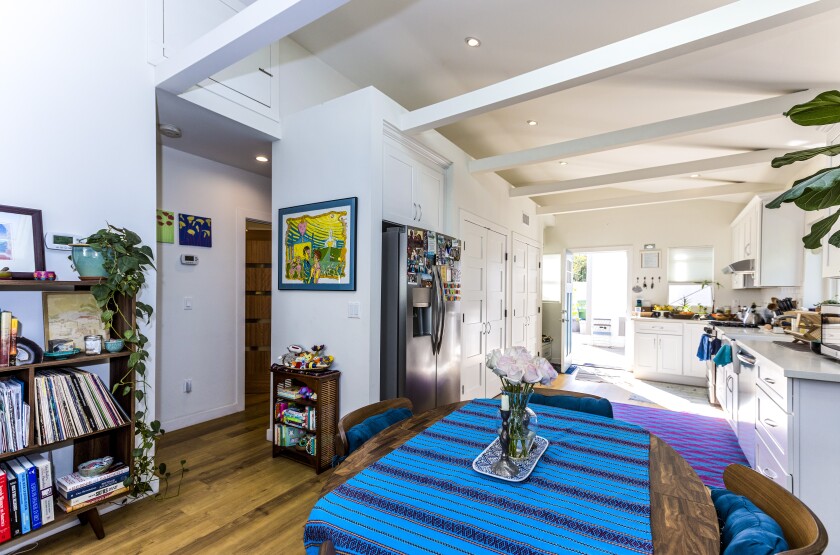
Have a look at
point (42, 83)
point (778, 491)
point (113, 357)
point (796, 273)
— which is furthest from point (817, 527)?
point (796, 273)

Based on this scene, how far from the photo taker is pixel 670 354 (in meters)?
5.80

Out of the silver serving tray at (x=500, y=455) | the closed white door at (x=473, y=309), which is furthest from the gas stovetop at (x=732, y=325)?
the silver serving tray at (x=500, y=455)

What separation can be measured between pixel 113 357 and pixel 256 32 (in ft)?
6.28

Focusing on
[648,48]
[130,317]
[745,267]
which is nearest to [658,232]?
[745,267]

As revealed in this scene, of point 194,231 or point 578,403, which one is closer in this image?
point 578,403

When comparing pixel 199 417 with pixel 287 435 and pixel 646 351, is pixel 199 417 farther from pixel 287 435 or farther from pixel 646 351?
pixel 646 351

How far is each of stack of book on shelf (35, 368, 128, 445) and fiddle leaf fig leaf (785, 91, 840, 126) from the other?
3234mm

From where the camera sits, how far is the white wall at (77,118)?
199 cm

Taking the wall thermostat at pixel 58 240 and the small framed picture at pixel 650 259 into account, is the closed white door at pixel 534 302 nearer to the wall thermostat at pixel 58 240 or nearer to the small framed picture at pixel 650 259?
the small framed picture at pixel 650 259

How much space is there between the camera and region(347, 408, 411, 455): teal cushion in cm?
153

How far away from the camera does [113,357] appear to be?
2.19 m

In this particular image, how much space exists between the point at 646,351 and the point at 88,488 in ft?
21.4

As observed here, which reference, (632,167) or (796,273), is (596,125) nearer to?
(632,167)

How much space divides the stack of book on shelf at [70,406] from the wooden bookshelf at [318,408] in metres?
1.01
